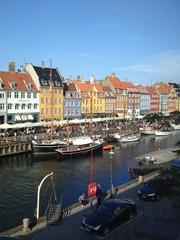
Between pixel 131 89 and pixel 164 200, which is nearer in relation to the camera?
pixel 164 200

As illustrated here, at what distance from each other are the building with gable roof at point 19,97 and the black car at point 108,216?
5295 centimetres

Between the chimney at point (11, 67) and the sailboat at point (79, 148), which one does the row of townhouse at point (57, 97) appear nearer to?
the chimney at point (11, 67)

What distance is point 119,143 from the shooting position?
2835 inches

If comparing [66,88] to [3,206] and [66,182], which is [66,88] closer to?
[66,182]

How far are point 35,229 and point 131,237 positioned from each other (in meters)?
5.87

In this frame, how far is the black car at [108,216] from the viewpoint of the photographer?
1982cm

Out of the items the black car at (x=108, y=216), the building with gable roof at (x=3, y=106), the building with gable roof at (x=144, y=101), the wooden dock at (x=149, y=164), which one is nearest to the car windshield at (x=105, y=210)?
the black car at (x=108, y=216)

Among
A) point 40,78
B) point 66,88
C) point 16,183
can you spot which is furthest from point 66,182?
point 66,88

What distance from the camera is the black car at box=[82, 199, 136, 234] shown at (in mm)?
19823

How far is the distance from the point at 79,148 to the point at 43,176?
52.3ft

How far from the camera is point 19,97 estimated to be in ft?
244

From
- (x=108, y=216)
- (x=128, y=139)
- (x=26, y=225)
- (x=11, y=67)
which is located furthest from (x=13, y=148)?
(x=108, y=216)

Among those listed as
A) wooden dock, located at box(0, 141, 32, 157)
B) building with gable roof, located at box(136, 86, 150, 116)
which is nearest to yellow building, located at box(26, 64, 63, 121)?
wooden dock, located at box(0, 141, 32, 157)

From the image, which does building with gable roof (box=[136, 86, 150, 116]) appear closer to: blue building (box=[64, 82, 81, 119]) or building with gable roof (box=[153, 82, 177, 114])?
Result: building with gable roof (box=[153, 82, 177, 114])
